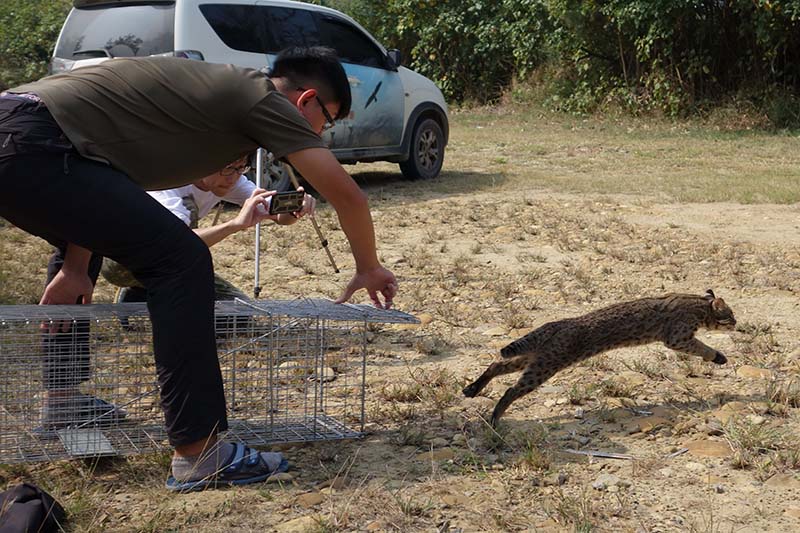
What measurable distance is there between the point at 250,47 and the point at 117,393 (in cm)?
638

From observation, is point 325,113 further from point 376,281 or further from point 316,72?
point 376,281

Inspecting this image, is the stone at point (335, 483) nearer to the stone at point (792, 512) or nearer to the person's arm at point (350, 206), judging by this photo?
the person's arm at point (350, 206)

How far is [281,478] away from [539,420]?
130 cm

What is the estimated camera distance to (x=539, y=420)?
4430 mm

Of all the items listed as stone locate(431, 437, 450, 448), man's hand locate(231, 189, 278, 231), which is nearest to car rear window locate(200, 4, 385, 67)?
man's hand locate(231, 189, 278, 231)

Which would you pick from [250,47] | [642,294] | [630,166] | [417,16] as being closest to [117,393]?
[642,294]

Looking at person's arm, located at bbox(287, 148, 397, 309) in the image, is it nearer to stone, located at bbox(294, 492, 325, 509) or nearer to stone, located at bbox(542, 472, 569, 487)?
stone, located at bbox(294, 492, 325, 509)

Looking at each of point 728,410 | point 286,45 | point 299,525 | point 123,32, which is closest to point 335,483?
point 299,525

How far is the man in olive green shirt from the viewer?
10.9ft

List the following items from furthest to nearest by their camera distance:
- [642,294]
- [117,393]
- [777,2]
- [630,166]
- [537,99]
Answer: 1. [537,99]
2. [777,2]
3. [630,166]
4. [642,294]
5. [117,393]

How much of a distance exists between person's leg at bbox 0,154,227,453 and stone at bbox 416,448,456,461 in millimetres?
903

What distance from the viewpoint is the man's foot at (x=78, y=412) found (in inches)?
151

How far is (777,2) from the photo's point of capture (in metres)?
16.7

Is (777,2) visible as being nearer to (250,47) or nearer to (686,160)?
(686,160)
